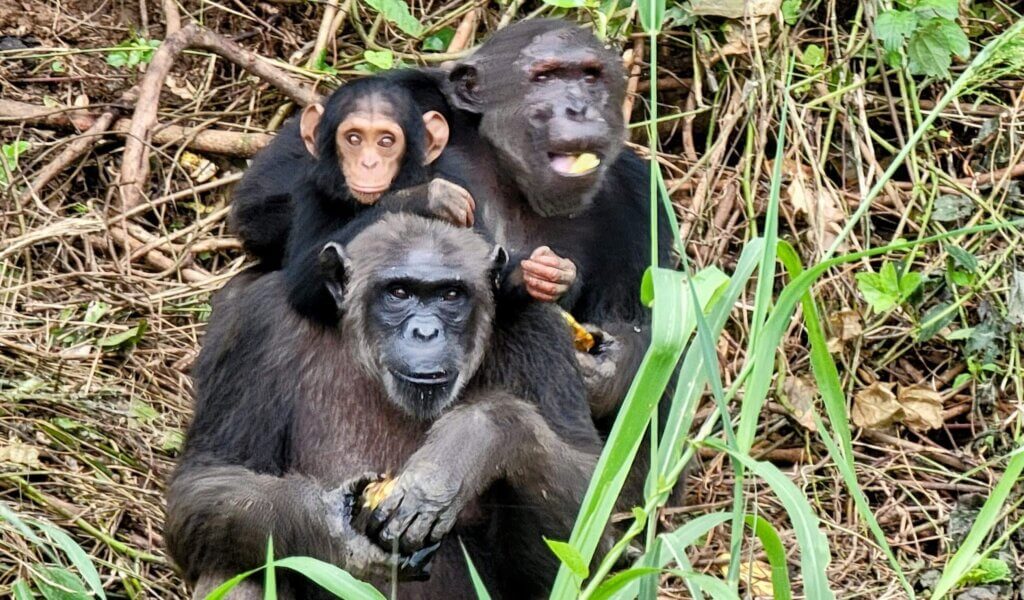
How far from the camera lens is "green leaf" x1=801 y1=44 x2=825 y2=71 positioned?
25.8ft

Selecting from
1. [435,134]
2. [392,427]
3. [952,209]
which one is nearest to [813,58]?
[952,209]

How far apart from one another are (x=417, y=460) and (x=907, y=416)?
10.2ft

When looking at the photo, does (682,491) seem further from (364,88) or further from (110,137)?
(110,137)

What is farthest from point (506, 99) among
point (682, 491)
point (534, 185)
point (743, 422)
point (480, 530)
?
point (743, 422)

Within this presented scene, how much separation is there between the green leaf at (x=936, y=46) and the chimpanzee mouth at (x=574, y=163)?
1968mm

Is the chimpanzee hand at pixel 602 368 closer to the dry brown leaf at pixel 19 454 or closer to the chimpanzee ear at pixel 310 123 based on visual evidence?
the chimpanzee ear at pixel 310 123

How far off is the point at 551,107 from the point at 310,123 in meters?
0.90

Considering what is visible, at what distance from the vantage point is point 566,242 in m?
6.46

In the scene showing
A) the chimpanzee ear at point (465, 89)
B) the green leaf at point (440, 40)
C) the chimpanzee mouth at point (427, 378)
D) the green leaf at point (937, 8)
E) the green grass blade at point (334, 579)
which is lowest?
the green grass blade at point (334, 579)

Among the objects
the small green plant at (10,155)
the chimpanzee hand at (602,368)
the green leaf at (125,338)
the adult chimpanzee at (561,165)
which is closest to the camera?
the chimpanzee hand at (602,368)

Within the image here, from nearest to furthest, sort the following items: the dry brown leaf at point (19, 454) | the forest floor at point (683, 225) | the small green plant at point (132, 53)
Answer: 1. the dry brown leaf at point (19, 454)
2. the forest floor at point (683, 225)
3. the small green plant at point (132, 53)

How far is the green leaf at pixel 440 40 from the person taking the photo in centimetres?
823

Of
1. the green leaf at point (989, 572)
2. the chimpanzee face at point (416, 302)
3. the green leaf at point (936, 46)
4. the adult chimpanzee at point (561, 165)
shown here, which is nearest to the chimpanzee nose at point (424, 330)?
the chimpanzee face at point (416, 302)

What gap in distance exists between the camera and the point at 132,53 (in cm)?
820
